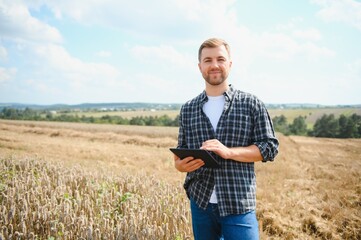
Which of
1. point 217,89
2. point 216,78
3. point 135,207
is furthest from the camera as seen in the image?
point 135,207

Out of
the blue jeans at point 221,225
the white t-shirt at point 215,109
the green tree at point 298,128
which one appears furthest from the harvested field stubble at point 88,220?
the green tree at point 298,128

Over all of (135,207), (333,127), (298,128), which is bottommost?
(298,128)

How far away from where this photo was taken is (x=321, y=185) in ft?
36.7

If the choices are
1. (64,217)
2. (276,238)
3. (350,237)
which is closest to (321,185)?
(350,237)

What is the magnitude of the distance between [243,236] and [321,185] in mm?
10301

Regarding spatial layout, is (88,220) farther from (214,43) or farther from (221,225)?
(214,43)

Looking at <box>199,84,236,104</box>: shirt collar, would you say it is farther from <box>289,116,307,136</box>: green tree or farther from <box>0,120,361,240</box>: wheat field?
<box>289,116,307,136</box>: green tree

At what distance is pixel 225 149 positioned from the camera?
2.42 meters

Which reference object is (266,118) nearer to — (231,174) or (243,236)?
(231,174)

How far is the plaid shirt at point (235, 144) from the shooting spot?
255 cm

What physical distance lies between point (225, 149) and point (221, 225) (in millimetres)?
850

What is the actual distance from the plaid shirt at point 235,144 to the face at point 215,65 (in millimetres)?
178

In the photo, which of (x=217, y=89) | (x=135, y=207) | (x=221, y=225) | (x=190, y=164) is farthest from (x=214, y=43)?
(x=135, y=207)

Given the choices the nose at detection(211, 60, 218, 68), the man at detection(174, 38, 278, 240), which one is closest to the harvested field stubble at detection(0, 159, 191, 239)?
the man at detection(174, 38, 278, 240)
